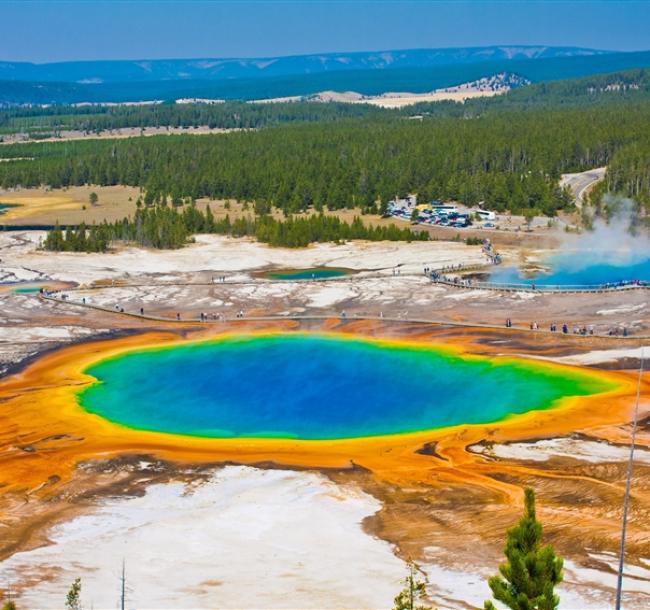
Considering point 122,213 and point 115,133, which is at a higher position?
point 115,133

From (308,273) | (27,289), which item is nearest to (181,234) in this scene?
(308,273)

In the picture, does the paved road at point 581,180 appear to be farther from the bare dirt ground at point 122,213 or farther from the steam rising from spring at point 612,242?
the bare dirt ground at point 122,213

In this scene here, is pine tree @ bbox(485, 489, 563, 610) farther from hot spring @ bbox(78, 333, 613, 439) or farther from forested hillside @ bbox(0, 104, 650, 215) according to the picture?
forested hillside @ bbox(0, 104, 650, 215)

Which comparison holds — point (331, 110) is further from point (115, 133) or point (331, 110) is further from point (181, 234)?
point (181, 234)

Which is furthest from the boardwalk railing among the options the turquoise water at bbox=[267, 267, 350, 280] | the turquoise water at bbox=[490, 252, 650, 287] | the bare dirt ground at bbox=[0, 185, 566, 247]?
the bare dirt ground at bbox=[0, 185, 566, 247]

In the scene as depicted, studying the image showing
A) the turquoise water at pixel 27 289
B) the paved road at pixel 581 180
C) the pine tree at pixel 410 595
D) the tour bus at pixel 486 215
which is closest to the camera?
the pine tree at pixel 410 595

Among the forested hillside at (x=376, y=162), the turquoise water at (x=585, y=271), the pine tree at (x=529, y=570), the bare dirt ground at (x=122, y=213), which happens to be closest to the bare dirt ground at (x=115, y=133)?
the forested hillside at (x=376, y=162)
